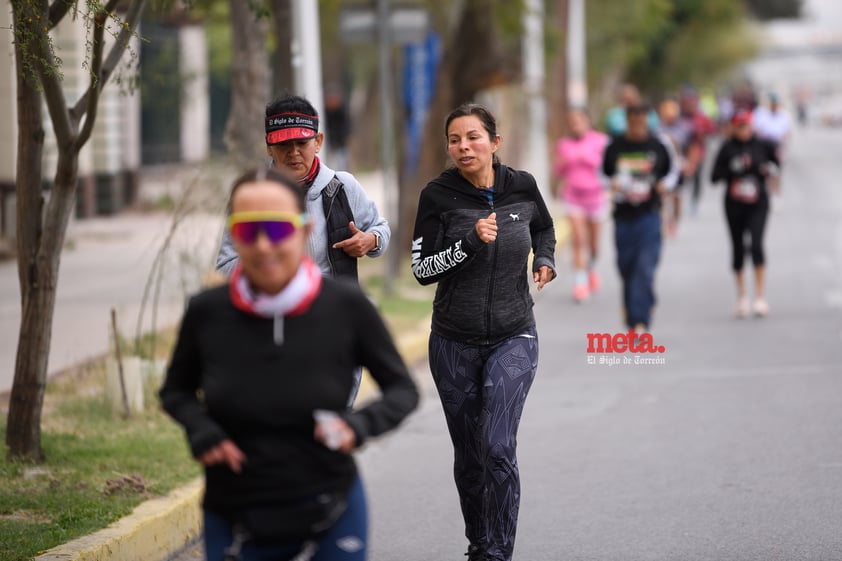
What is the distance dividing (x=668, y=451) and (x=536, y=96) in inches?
740

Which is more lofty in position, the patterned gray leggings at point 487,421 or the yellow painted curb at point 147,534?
the patterned gray leggings at point 487,421

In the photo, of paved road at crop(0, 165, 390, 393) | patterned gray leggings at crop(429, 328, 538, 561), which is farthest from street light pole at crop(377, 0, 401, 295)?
patterned gray leggings at crop(429, 328, 538, 561)

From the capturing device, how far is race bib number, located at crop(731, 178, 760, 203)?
1344 cm

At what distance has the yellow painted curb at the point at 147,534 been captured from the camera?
5902 millimetres

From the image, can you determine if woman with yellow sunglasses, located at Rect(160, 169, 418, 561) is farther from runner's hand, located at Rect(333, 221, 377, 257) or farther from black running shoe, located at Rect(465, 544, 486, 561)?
black running shoe, located at Rect(465, 544, 486, 561)

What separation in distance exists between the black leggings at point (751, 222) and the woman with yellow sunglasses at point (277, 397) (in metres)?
10.3

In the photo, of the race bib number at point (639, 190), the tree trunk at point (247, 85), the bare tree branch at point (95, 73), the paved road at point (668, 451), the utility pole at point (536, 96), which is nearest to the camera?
the paved road at point (668, 451)

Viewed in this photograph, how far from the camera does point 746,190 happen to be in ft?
44.1

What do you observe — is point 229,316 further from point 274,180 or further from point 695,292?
point 695,292

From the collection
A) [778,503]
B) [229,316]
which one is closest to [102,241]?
[778,503]

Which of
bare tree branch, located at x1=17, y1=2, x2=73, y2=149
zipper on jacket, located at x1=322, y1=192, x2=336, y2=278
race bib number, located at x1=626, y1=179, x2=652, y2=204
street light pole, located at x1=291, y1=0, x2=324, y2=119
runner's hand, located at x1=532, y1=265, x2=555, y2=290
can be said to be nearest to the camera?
zipper on jacket, located at x1=322, y1=192, x2=336, y2=278

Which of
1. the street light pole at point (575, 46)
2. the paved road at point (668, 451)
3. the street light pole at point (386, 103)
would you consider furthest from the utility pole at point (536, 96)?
the paved road at point (668, 451)

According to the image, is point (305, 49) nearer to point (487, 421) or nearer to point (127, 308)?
point (127, 308)

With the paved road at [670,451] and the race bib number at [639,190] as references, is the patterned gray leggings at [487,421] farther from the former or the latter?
the race bib number at [639,190]
